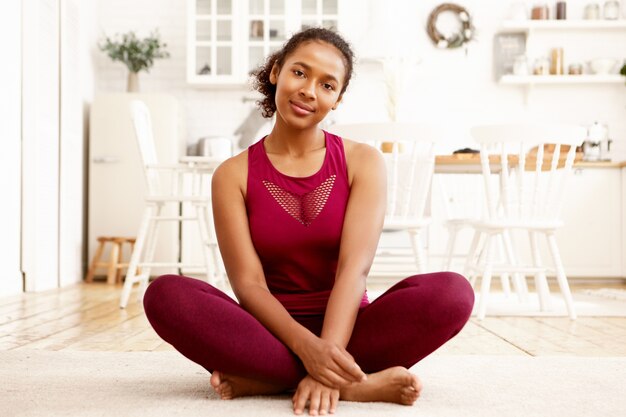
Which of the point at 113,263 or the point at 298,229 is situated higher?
the point at 298,229

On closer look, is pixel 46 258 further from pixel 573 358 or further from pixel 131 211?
pixel 573 358

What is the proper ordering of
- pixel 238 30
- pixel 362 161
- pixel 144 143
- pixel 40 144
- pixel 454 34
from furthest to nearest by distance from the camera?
pixel 454 34, pixel 238 30, pixel 40 144, pixel 144 143, pixel 362 161

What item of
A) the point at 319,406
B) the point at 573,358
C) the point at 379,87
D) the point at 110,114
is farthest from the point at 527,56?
the point at 319,406

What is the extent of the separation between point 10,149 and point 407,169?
2.10 metres

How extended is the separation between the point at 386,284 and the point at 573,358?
304 centimetres

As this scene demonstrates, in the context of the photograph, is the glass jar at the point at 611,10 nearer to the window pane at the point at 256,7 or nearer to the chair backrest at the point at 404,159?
the window pane at the point at 256,7

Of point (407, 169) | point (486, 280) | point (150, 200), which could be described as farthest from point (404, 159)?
point (150, 200)

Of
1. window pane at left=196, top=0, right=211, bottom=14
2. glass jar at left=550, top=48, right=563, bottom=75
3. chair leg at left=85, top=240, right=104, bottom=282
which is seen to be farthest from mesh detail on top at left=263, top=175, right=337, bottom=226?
glass jar at left=550, top=48, right=563, bottom=75

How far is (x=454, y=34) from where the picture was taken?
217 inches

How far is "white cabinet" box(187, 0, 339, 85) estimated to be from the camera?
531cm

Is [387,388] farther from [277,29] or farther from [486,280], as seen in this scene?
[277,29]

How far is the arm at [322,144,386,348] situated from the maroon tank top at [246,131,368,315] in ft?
0.12

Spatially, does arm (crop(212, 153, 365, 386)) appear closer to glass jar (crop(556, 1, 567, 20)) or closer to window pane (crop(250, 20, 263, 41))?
window pane (crop(250, 20, 263, 41))

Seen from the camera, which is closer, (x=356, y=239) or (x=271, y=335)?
(x=271, y=335)
